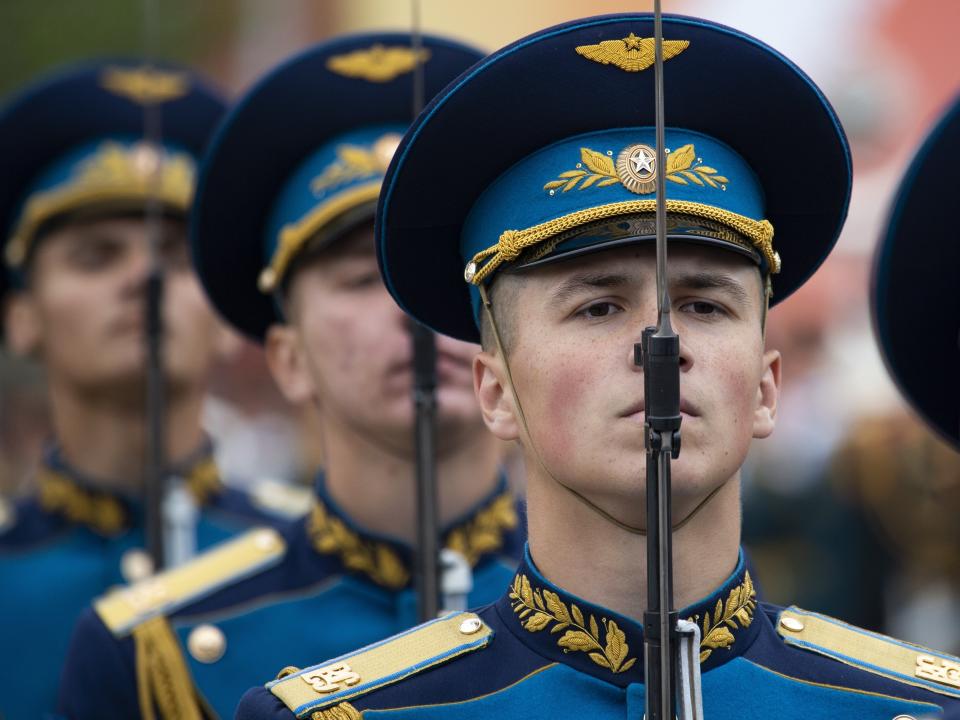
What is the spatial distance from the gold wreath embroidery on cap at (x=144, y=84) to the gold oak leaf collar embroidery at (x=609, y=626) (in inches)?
174

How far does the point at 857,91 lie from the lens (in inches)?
636

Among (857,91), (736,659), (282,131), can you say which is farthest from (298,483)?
(736,659)

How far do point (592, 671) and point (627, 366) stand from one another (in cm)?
66

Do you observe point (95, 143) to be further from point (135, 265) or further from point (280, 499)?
point (280, 499)

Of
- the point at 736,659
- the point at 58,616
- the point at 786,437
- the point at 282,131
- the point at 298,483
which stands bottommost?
the point at 298,483

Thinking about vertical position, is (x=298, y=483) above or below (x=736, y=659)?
below

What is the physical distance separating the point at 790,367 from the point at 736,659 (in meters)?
9.79

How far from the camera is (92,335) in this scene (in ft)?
26.2

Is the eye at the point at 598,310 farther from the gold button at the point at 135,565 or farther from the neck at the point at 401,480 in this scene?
the gold button at the point at 135,565

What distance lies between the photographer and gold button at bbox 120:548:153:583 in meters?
7.90

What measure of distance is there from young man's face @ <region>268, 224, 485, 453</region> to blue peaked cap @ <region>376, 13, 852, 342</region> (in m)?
1.46

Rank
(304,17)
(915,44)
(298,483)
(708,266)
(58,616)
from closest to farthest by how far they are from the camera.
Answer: (708,266) → (58,616) → (915,44) → (298,483) → (304,17)

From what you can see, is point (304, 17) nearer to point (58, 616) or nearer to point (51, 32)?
point (51, 32)

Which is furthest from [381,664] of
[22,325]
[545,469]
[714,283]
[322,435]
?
[22,325]
